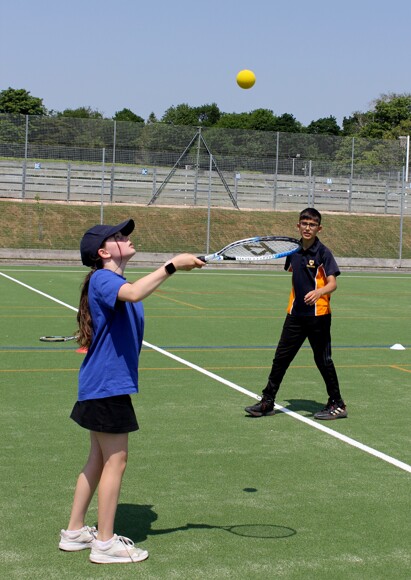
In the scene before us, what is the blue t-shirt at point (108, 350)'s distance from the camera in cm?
509

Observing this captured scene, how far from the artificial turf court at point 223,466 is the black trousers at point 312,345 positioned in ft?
1.12

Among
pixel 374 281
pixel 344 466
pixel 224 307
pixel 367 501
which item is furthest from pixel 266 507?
pixel 374 281

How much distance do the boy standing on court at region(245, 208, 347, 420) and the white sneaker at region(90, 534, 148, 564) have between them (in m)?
3.94

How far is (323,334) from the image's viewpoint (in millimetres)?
9086

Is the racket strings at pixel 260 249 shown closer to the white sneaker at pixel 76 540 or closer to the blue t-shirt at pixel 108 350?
the blue t-shirt at pixel 108 350

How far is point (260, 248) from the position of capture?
7516 mm

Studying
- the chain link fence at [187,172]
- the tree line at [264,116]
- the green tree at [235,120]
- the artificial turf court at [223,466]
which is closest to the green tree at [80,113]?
the tree line at [264,116]

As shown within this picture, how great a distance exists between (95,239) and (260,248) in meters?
2.60

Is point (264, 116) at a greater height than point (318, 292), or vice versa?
point (264, 116)

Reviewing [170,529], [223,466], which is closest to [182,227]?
[223,466]

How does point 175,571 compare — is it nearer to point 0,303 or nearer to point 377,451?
point 377,451

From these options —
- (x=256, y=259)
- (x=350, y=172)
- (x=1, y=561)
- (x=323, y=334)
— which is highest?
(x=350, y=172)

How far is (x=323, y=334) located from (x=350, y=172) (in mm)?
37280

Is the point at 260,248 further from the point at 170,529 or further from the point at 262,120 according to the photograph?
the point at 262,120
